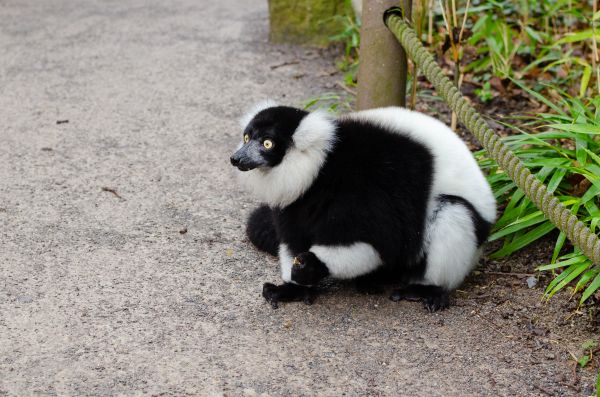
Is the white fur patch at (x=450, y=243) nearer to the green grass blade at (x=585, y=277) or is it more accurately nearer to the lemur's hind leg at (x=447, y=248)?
the lemur's hind leg at (x=447, y=248)

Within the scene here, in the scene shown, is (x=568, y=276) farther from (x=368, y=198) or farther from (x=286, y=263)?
(x=286, y=263)

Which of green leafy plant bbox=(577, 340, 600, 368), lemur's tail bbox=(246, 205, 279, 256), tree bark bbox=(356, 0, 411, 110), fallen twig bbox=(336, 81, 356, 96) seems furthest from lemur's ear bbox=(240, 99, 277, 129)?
fallen twig bbox=(336, 81, 356, 96)

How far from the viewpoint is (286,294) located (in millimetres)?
3646

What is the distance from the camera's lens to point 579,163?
4.14 m

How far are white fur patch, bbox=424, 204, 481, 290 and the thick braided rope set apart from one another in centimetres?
29

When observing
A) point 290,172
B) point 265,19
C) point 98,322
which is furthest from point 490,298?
point 265,19

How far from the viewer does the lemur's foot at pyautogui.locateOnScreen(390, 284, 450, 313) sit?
12.1ft

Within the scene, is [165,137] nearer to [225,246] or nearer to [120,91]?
[120,91]

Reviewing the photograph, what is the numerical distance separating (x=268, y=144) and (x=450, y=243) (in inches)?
35.1

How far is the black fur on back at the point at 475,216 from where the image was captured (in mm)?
3615

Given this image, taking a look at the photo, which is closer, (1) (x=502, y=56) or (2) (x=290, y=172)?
(2) (x=290, y=172)

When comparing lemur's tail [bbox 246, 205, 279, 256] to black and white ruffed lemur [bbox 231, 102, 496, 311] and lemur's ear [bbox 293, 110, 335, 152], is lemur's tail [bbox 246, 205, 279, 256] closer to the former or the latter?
black and white ruffed lemur [bbox 231, 102, 496, 311]

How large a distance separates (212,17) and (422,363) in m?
5.33

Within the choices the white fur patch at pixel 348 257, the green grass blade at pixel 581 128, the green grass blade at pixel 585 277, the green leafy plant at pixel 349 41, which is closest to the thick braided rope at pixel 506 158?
the green grass blade at pixel 585 277
